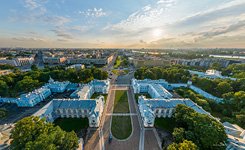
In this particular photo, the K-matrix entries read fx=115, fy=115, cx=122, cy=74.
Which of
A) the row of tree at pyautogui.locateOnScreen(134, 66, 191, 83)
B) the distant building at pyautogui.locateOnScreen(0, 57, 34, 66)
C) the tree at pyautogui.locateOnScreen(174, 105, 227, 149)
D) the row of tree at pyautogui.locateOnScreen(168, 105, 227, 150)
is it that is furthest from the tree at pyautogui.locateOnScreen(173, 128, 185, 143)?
the distant building at pyautogui.locateOnScreen(0, 57, 34, 66)

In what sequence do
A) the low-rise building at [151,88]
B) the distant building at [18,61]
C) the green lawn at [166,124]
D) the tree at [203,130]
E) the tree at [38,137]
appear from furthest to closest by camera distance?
1. the distant building at [18,61]
2. the low-rise building at [151,88]
3. the green lawn at [166,124]
4. the tree at [203,130]
5. the tree at [38,137]

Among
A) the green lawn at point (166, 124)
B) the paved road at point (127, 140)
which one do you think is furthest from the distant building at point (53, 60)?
the green lawn at point (166, 124)

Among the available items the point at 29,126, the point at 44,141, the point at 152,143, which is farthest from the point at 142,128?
the point at 29,126

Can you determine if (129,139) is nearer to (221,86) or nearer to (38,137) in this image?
(38,137)

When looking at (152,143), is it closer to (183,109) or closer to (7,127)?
(183,109)

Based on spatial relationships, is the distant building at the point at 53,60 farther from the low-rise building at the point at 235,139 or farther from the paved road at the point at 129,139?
the low-rise building at the point at 235,139

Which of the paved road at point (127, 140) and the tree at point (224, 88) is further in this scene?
the tree at point (224, 88)
